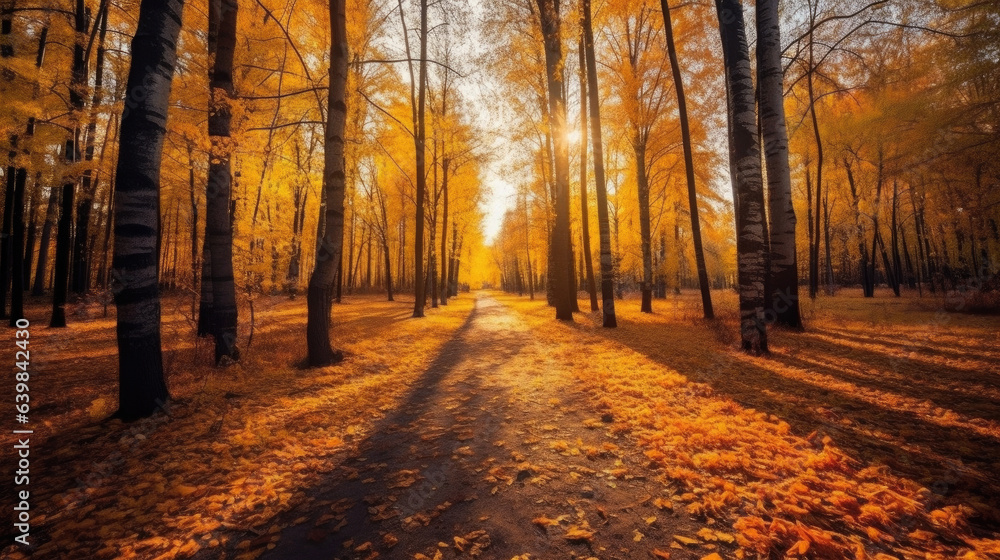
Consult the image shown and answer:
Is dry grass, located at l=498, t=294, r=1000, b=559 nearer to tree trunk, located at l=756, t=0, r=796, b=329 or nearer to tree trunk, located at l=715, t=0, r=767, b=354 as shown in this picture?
tree trunk, located at l=715, t=0, r=767, b=354

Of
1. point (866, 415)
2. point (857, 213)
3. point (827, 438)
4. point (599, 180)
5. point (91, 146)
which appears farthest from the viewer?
point (857, 213)

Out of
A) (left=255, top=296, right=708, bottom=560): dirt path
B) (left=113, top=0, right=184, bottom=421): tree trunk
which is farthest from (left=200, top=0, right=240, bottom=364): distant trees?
(left=255, top=296, right=708, bottom=560): dirt path

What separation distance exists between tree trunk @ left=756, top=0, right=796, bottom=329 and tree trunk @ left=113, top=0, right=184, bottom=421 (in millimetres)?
9895

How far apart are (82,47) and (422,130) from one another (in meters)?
10.2

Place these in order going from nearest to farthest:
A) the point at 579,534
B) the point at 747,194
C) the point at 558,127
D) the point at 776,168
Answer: the point at 579,534, the point at 747,194, the point at 776,168, the point at 558,127

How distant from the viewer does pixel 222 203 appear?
20.9 feet

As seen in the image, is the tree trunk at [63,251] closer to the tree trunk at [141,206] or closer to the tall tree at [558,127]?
the tree trunk at [141,206]

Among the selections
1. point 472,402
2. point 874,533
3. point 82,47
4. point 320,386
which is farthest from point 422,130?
point 874,533

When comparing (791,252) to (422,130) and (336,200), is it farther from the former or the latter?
(422,130)

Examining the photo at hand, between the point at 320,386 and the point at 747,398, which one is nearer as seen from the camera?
the point at 747,398

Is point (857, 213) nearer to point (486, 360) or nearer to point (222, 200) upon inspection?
point (486, 360)

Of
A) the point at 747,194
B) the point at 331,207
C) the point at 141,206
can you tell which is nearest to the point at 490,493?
the point at 141,206

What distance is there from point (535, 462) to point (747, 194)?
633cm

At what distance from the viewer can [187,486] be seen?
2.66 meters
